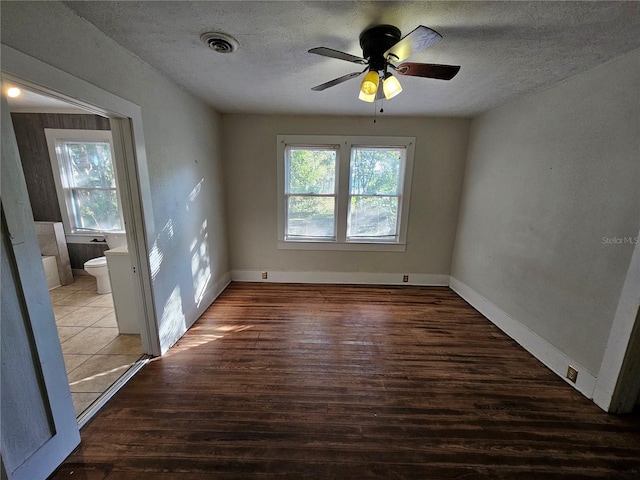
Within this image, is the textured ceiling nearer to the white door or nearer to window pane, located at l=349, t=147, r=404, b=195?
the white door

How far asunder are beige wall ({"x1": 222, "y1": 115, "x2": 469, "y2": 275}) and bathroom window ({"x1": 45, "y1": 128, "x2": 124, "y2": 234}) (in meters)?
1.78

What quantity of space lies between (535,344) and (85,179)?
5896mm

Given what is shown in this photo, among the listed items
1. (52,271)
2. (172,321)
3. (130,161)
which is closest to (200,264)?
(172,321)

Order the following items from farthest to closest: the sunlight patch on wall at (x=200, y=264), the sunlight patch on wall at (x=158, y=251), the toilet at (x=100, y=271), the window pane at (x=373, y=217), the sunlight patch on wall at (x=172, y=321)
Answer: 1. the window pane at (x=373, y=217)
2. the toilet at (x=100, y=271)
3. the sunlight patch on wall at (x=200, y=264)
4. the sunlight patch on wall at (x=172, y=321)
5. the sunlight patch on wall at (x=158, y=251)

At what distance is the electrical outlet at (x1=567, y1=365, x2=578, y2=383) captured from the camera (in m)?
1.94

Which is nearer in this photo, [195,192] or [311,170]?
[195,192]

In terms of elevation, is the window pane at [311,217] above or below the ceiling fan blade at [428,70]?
below

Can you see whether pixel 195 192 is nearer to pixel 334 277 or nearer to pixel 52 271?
pixel 334 277

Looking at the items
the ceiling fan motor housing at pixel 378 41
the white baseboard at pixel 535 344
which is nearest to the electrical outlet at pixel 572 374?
the white baseboard at pixel 535 344

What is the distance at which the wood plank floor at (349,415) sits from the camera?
4.53 ft

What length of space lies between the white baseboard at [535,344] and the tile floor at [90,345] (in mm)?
3536

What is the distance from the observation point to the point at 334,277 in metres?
3.90

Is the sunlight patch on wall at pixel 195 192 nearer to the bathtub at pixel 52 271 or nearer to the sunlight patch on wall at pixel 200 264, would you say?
the sunlight patch on wall at pixel 200 264

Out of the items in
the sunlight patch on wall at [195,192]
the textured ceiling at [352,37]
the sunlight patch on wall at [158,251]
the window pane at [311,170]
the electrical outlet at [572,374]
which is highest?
the textured ceiling at [352,37]
